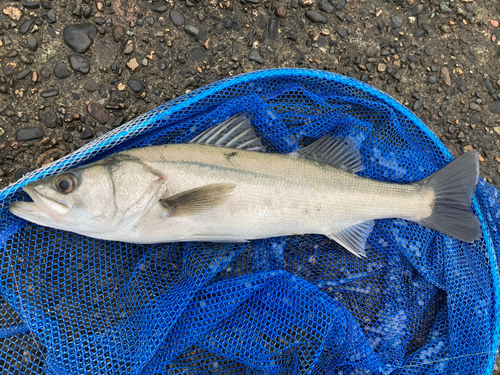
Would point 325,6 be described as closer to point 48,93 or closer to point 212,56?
point 212,56

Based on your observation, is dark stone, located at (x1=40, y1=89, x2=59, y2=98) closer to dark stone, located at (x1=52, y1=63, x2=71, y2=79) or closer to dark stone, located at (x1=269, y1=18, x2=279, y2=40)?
dark stone, located at (x1=52, y1=63, x2=71, y2=79)

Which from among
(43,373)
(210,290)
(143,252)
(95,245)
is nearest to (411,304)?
(210,290)

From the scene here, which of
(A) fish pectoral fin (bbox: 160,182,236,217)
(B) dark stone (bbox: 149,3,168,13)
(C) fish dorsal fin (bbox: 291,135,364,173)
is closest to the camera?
(A) fish pectoral fin (bbox: 160,182,236,217)

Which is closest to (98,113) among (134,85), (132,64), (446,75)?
(134,85)

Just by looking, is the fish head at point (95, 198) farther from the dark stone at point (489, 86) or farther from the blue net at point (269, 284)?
the dark stone at point (489, 86)

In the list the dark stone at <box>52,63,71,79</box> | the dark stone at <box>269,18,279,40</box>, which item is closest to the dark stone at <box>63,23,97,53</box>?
the dark stone at <box>52,63,71,79</box>

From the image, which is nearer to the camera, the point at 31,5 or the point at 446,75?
the point at 31,5
